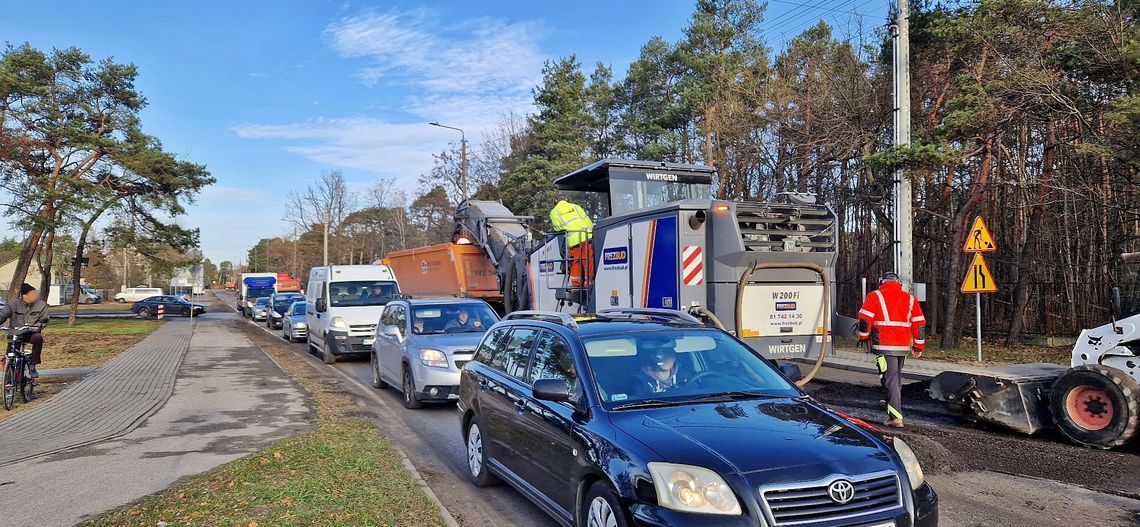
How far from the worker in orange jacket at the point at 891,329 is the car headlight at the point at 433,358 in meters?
5.40

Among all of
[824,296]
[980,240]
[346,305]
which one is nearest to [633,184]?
[824,296]

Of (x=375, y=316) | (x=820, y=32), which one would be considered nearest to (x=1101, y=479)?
(x=375, y=316)

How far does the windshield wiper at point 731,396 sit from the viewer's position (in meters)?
4.91

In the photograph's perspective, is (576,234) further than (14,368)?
Yes

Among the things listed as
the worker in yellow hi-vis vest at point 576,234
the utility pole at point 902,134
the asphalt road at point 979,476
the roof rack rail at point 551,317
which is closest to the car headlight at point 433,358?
the asphalt road at point 979,476

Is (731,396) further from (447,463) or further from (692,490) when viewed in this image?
(447,463)

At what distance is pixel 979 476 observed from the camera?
6754 mm

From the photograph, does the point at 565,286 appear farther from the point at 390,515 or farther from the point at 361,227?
the point at 361,227

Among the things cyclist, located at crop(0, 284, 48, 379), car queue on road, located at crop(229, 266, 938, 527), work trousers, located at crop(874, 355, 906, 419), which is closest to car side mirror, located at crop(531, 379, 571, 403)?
car queue on road, located at crop(229, 266, 938, 527)

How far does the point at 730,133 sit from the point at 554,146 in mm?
11946

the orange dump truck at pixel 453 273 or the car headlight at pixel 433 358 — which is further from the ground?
the orange dump truck at pixel 453 273

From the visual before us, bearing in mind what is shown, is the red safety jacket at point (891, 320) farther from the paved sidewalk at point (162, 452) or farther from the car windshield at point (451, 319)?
the paved sidewalk at point (162, 452)

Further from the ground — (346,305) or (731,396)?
(346,305)

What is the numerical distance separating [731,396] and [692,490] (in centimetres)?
127
